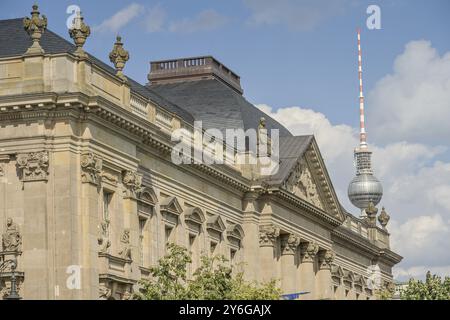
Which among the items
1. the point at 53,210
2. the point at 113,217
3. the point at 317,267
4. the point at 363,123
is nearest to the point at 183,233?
the point at 113,217

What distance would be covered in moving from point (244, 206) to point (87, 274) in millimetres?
24046

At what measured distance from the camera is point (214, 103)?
83.7 meters

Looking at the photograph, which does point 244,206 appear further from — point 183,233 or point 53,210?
point 53,210

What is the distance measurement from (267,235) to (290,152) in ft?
23.9

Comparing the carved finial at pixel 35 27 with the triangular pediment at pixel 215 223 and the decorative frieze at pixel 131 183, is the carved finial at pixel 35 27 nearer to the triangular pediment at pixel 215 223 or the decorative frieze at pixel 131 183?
the decorative frieze at pixel 131 183

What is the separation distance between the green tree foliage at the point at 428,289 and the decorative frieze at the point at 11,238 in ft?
93.4

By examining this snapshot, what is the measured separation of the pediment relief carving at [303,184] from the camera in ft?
272

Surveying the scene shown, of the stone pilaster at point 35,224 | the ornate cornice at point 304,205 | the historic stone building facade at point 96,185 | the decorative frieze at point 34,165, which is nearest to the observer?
the stone pilaster at point 35,224

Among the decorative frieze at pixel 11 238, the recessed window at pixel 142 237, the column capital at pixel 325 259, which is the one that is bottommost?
the decorative frieze at pixel 11 238

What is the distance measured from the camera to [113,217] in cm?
5834

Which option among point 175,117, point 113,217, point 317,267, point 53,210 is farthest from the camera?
point 317,267

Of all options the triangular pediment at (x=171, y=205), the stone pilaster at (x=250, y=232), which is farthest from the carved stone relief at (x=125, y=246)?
the stone pilaster at (x=250, y=232)

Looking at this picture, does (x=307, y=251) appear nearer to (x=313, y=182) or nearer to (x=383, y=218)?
(x=313, y=182)

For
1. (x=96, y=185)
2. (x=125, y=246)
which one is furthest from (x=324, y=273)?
(x=96, y=185)
